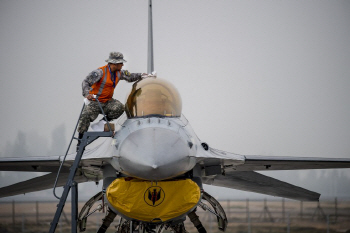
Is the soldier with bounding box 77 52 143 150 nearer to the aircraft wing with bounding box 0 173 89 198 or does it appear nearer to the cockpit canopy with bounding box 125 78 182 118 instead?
the cockpit canopy with bounding box 125 78 182 118

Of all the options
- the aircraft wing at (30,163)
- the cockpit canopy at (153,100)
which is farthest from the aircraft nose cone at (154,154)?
the aircraft wing at (30,163)

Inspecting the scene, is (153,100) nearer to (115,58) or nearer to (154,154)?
(115,58)

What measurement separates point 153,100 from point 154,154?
1.61 metres

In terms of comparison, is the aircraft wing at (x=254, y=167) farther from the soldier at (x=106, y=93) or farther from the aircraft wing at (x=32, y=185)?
the aircraft wing at (x=32, y=185)

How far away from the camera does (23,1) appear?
11569 centimetres

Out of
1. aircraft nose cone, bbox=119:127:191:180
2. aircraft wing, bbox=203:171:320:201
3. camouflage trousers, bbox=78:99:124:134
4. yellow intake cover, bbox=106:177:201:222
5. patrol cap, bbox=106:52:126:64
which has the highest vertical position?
patrol cap, bbox=106:52:126:64

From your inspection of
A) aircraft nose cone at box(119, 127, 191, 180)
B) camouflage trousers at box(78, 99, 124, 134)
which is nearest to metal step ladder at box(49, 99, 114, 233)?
aircraft nose cone at box(119, 127, 191, 180)

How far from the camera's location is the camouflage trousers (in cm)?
838

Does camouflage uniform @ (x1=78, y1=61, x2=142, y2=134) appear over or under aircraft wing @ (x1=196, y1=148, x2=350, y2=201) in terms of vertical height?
over

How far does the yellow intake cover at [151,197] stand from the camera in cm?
705

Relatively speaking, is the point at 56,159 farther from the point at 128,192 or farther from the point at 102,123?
the point at 128,192

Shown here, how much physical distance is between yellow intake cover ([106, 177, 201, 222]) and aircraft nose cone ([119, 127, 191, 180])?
0.49m

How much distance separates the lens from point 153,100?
762 cm

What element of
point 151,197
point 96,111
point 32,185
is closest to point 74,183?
point 151,197
